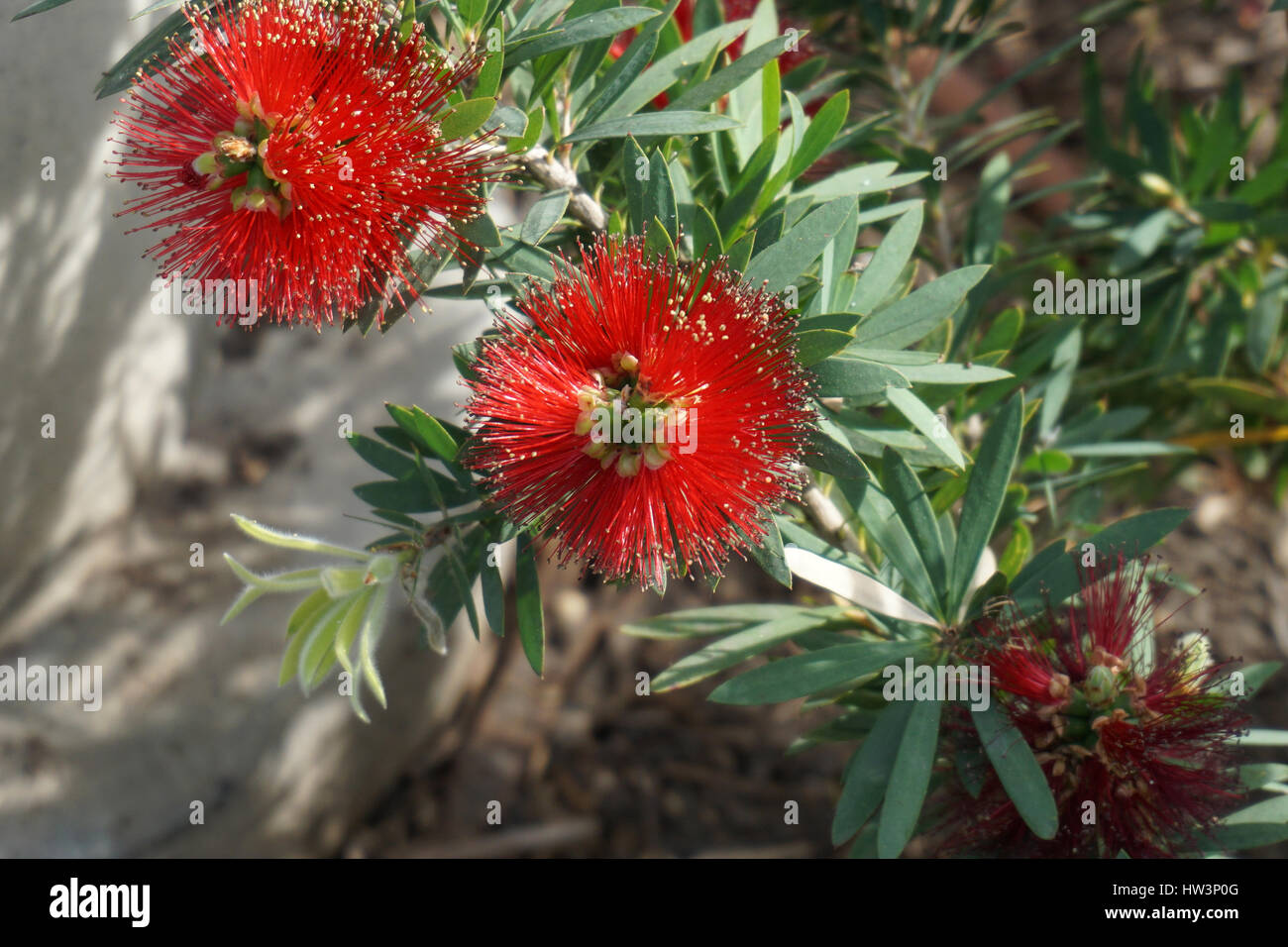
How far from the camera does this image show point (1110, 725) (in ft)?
3.62

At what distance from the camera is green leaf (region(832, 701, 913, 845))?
1.15 m

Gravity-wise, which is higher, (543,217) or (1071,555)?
(543,217)

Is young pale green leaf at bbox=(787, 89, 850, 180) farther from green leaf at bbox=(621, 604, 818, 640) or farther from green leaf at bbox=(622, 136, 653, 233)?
green leaf at bbox=(621, 604, 818, 640)

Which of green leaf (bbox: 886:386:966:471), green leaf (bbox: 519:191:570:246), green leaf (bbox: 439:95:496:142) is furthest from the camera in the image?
green leaf (bbox: 886:386:966:471)

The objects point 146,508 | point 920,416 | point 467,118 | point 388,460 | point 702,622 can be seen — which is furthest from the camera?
point 146,508

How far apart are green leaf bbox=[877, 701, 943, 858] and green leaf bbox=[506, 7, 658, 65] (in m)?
0.86

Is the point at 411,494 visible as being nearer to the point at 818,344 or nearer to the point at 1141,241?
the point at 818,344

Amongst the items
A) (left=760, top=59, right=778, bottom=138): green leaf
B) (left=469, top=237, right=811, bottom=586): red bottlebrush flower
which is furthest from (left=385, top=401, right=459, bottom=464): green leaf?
(left=760, top=59, right=778, bottom=138): green leaf

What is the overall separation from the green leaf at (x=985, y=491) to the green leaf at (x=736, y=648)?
201 mm

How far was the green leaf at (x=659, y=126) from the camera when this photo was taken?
1031mm

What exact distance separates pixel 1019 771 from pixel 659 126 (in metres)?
0.84

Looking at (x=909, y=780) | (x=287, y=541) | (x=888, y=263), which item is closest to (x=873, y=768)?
(x=909, y=780)

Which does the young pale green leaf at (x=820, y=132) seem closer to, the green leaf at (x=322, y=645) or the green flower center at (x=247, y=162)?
the green flower center at (x=247, y=162)

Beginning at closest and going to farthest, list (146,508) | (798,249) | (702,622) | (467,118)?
(467,118)
(798,249)
(702,622)
(146,508)
